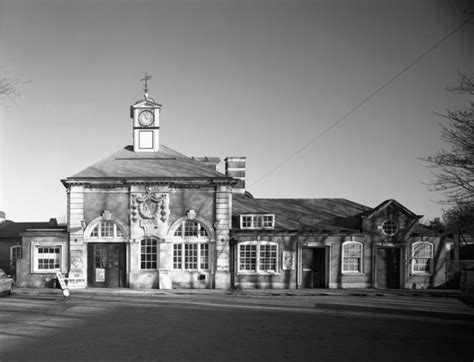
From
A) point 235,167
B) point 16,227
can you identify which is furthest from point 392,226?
point 16,227

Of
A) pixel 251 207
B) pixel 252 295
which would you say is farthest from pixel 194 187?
pixel 252 295

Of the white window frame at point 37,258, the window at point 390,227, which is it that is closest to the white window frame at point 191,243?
the white window frame at point 37,258

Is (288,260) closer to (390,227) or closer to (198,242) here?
(198,242)

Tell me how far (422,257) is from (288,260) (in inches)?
327

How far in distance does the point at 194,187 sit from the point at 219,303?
30.3ft

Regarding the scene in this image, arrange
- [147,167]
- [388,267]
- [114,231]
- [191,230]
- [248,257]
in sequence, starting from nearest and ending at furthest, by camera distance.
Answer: [114,231], [191,230], [248,257], [147,167], [388,267]

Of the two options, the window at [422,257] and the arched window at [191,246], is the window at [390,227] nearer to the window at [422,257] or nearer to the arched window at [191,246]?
the window at [422,257]

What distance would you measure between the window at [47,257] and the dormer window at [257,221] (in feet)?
34.8

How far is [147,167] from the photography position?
97.6 ft

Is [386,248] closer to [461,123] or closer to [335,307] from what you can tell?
[335,307]

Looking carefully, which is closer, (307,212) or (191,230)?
(191,230)

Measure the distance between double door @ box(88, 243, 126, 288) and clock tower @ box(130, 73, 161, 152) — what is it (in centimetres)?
656

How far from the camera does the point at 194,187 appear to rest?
94.0 feet

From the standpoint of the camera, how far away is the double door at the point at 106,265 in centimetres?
2811
